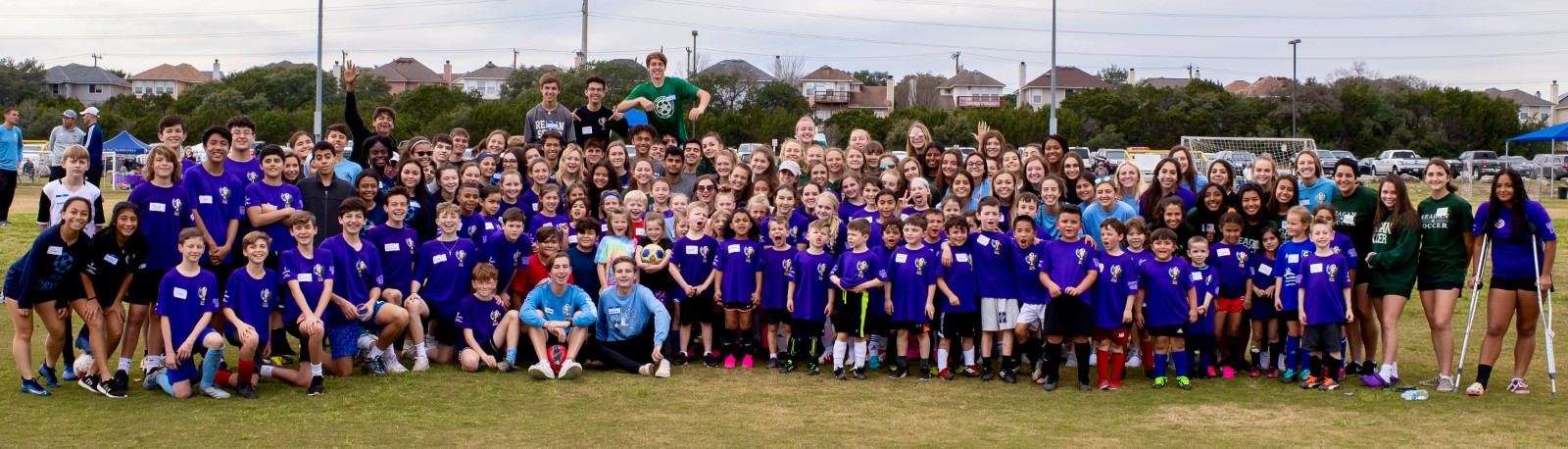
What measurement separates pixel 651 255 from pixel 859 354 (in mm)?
1730

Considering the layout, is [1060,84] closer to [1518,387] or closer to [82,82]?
[82,82]

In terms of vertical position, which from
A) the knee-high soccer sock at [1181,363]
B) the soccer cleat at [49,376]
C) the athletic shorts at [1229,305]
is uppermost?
the athletic shorts at [1229,305]

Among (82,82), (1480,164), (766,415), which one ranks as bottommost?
(766,415)

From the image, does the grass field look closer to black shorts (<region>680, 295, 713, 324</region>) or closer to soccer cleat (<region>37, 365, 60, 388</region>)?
soccer cleat (<region>37, 365, 60, 388</region>)

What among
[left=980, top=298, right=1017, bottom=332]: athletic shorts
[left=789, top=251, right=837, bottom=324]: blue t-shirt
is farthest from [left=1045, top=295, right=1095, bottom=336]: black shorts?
[left=789, top=251, right=837, bottom=324]: blue t-shirt

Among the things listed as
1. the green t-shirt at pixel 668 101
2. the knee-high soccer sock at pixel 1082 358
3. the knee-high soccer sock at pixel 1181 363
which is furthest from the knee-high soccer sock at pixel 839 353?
the green t-shirt at pixel 668 101

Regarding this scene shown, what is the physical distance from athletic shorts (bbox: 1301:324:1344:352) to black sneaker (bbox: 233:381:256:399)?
6834mm

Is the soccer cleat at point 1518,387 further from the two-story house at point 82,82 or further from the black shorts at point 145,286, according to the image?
the two-story house at point 82,82

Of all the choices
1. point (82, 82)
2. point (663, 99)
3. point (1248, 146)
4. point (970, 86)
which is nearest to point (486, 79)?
point (82, 82)

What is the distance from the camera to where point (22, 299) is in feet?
23.2

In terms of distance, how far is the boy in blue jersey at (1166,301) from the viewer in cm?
812

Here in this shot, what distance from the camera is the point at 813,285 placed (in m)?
8.67

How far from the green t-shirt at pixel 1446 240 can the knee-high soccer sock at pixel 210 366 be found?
25.3 ft

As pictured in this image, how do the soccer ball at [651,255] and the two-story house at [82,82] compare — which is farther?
the two-story house at [82,82]
